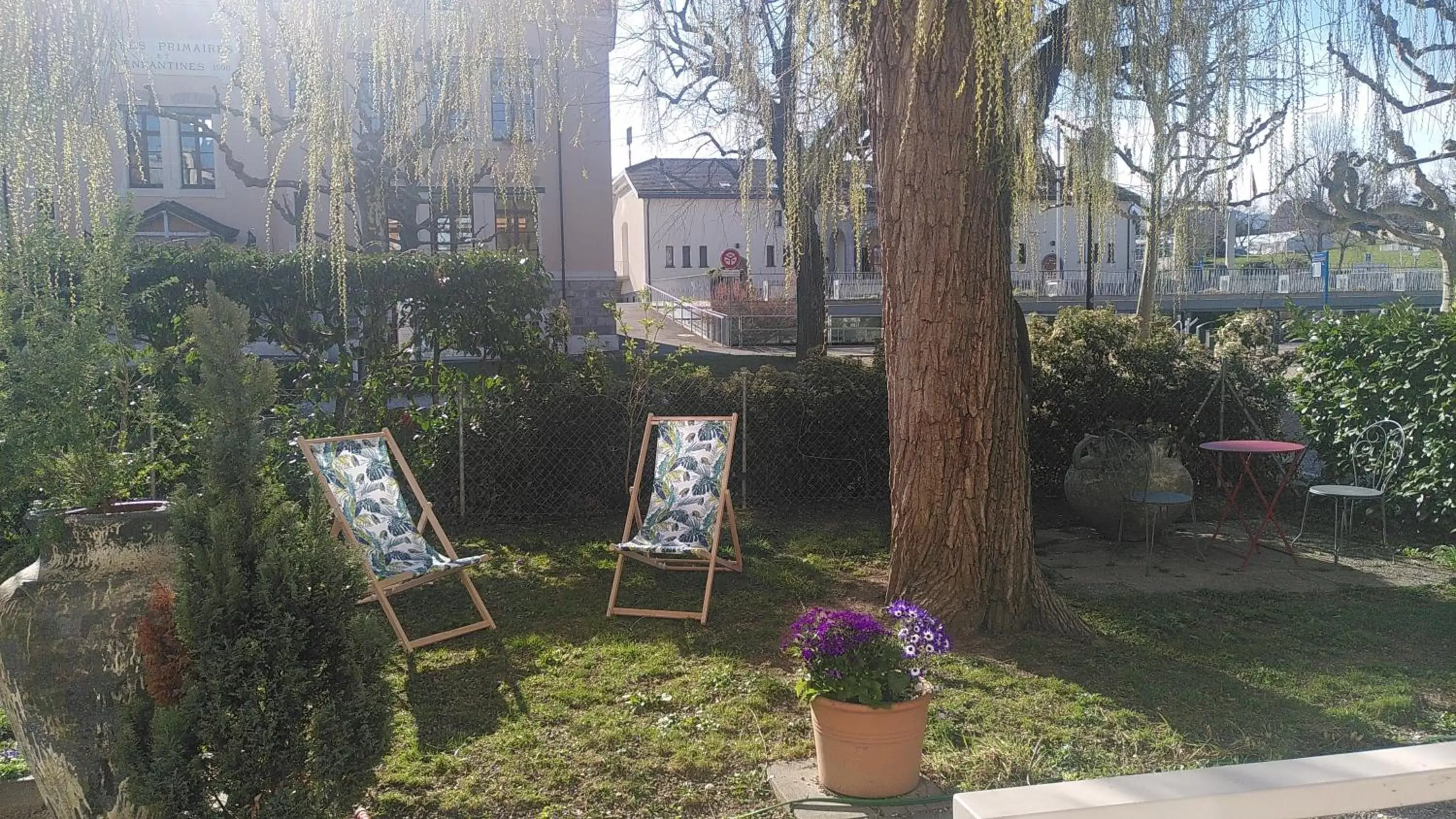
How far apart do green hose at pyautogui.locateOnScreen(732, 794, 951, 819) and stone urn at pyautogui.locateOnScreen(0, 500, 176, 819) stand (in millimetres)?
1763

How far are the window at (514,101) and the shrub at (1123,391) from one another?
17.1 ft

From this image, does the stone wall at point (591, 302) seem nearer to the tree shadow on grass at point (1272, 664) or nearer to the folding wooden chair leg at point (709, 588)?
the folding wooden chair leg at point (709, 588)

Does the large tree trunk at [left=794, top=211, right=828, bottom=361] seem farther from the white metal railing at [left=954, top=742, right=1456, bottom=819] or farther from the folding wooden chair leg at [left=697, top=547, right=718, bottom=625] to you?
the white metal railing at [left=954, top=742, right=1456, bottom=819]

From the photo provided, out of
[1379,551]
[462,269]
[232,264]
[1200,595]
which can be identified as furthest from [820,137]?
[1379,551]

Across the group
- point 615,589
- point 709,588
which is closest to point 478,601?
point 615,589

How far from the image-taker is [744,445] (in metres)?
8.15

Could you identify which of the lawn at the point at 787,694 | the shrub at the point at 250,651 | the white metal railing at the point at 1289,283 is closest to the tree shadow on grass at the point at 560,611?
the lawn at the point at 787,694

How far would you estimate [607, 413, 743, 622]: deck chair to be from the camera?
225 inches

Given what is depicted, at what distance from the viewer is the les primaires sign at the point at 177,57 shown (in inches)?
140

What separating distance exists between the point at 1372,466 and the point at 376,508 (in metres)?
6.82

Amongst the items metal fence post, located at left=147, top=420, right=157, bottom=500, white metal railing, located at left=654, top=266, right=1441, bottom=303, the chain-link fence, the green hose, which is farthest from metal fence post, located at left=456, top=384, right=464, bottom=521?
the green hose

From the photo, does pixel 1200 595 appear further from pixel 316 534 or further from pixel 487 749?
pixel 316 534

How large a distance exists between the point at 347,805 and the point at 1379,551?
694 cm

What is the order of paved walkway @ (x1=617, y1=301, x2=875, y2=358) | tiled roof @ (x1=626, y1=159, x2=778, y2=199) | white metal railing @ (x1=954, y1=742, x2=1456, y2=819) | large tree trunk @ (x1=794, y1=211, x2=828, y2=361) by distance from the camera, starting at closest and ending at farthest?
1. white metal railing @ (x1=954, y1=742, x2=1456, y2=819)
2. large tree trunk @ (x1=794, y1=211, x2=828, y2=361)
3. paved walkway @ (x1=617, y1=301, x2=875, y2=358)
4. tiled roof @ (x1=626, y1=159, x2=778, y2=199)
